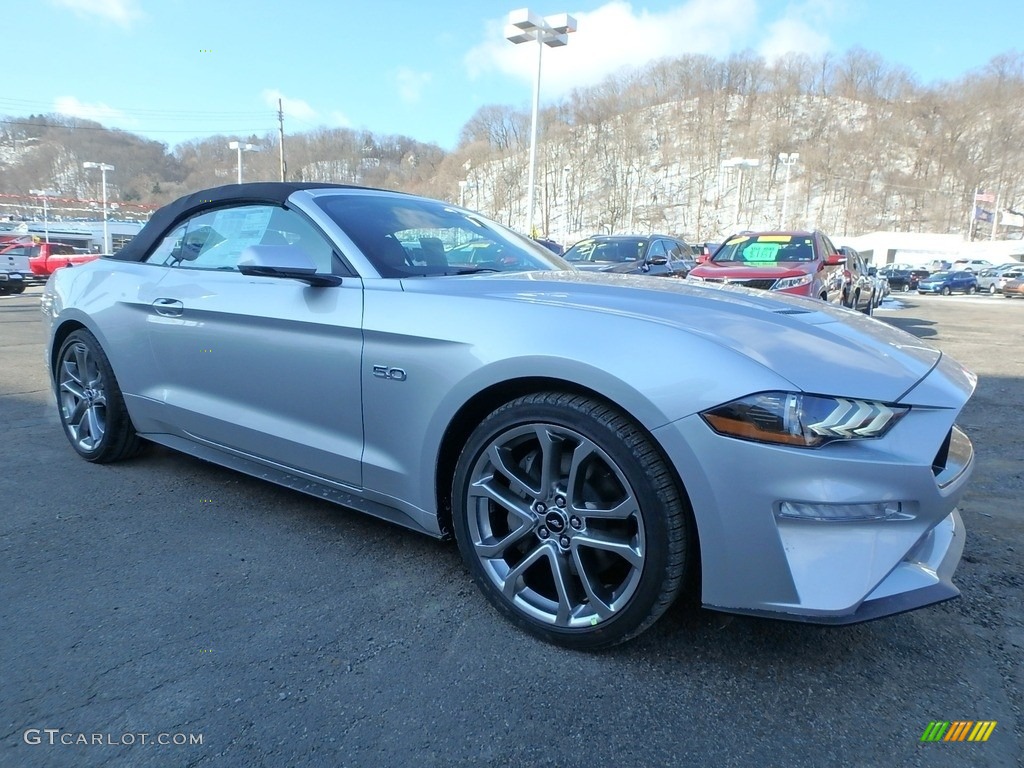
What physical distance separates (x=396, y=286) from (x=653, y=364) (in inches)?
41.3

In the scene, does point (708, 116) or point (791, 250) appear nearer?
point (791, 250)

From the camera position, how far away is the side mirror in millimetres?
2492

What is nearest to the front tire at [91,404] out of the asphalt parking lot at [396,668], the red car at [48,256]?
the asphalt parking lot at [396,668]

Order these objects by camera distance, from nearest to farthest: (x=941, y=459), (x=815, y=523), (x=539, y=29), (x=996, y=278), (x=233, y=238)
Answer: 1. (x=815, y=523)
2. (x=941, y=459)
3. (x=233, y=238)
4. (x=539, y=29)
5. (x=996, y=278)

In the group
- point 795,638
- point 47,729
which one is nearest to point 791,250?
point 795,638

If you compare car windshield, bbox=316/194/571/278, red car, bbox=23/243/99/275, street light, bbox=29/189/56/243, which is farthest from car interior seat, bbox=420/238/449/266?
street light, bbox=29/189/56/243

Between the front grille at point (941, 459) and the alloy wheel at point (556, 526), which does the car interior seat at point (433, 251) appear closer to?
the alloy wheel at point (556, 526)

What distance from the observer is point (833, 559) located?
1.66 metres

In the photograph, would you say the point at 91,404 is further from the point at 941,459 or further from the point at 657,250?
the point at 657,250

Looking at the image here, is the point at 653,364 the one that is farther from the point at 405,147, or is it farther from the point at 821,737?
the point at 405,147

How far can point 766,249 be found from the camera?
387 inches

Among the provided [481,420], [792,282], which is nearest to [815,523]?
[481,420]

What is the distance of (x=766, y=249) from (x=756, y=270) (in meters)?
1.57

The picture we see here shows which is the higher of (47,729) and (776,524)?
(776,524)
